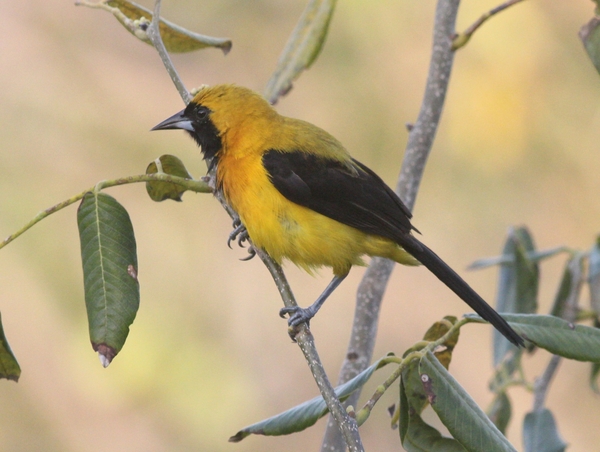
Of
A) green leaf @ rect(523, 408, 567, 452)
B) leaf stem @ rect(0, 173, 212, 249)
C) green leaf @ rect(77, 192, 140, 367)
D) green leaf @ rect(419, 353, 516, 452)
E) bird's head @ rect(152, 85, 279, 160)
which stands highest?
bird's head @ rect(152, 85, 279, 160)

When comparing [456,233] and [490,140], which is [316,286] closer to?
[456,233]

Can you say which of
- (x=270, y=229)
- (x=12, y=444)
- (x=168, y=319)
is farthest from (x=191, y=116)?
(x=12, y=444)

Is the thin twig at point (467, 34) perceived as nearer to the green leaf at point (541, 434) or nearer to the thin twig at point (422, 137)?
the thin twig at point (422, 137)

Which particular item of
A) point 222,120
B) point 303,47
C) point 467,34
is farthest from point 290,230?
point 467,34

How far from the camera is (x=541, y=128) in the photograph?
23.1 feet

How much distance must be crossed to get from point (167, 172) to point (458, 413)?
1.22m

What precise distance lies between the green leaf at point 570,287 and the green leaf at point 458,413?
133 cm

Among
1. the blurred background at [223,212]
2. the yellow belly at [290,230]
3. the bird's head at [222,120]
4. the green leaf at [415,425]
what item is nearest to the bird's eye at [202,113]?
the bird's head at [222,120]

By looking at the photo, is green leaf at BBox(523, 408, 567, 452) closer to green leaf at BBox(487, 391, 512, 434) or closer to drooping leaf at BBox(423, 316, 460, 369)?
green leaf at BBox(487, 391, 512, 434)

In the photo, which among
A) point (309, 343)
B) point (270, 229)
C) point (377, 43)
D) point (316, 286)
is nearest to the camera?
point (309, 343)

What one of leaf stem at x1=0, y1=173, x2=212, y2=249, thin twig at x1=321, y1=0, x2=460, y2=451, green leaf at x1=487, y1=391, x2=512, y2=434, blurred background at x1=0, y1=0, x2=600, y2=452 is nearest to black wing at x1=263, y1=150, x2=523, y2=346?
thin twig at x1=321, y1=0, x2=460, y2=451

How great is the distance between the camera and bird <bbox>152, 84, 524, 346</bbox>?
3162 mm

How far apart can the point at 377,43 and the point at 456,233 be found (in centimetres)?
191

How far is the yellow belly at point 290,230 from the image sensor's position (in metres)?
3.13
